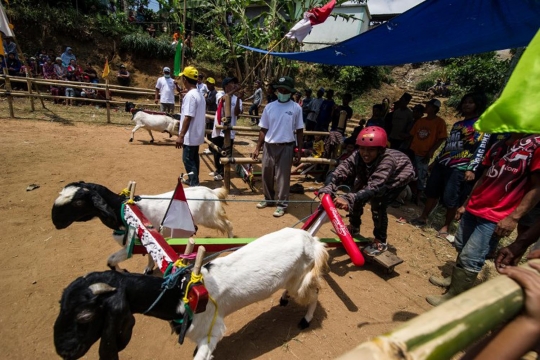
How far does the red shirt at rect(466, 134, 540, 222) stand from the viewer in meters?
2.31

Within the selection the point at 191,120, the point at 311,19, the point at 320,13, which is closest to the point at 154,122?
the point at 191,120

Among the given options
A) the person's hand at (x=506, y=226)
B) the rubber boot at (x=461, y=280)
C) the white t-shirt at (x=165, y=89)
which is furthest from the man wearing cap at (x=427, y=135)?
the white t-shirt at (x=165, y=89)

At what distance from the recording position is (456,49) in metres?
5.46

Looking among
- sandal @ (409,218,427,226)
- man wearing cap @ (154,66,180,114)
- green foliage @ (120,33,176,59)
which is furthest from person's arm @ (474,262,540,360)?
green foliage @ (120,33,176,59)

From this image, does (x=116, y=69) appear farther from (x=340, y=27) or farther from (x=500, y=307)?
(x=500, y=307)

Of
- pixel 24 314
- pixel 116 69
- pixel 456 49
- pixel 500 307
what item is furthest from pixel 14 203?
pixel 116 69

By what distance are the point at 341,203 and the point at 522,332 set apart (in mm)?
2290

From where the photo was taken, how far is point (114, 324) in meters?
1.55

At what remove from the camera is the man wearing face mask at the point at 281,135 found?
462 centimetres

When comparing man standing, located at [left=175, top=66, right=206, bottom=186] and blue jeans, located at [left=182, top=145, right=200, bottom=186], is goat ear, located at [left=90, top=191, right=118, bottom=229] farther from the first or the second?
blue jeans, located at [left=182, top=145, right=200, bottom=186]

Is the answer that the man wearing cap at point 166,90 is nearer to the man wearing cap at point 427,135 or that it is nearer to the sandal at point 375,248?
the man wearing cap at point 427,135

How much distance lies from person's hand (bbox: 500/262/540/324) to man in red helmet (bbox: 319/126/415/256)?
2.20 meters

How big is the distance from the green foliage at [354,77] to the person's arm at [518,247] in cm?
1996

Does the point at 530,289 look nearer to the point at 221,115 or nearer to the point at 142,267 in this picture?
the point at 142,267
